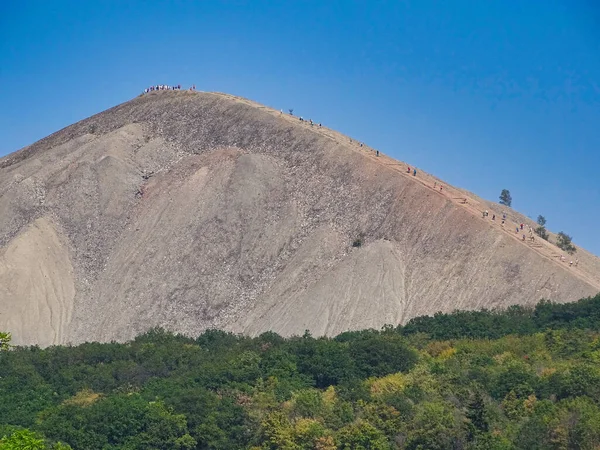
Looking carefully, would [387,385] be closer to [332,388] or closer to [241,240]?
[332,388]

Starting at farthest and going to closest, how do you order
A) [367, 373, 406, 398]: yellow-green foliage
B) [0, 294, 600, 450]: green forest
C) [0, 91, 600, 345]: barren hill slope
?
[0, 91, 600, 345]: barren hill slope
[367, 373, 406, 398]: yellow-green foliage
[0, 294, 600, 450]: green forest

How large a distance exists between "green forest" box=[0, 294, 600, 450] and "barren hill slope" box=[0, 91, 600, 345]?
5.23 m

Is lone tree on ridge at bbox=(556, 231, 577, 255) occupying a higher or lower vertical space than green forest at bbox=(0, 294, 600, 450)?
higher

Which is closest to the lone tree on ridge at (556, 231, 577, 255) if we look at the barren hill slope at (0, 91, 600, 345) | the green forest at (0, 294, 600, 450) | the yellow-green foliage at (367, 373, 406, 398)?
the barren hill slope at (0, 91, 600, 345)

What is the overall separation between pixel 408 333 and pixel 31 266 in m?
37.5

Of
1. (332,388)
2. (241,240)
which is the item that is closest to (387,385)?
(332,388)

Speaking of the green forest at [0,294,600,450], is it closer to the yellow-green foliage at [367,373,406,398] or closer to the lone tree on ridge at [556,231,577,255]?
the yellow-green foliage at [367,373,406,398]

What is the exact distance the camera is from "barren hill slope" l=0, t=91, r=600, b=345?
10750 centimetres

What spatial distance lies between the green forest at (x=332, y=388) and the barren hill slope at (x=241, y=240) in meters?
5.23

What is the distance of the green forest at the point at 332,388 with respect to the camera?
74938 mm

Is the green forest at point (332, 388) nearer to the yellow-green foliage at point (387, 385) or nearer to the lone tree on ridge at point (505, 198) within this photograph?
the yellow-green foliage at point (387, 385)

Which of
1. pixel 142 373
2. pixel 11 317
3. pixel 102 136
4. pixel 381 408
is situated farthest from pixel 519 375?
pixel 102 136

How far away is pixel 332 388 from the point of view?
288 ft

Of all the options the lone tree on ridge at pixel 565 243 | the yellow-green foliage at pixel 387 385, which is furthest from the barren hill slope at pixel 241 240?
the yellow-green foliage at pixel 387 385
